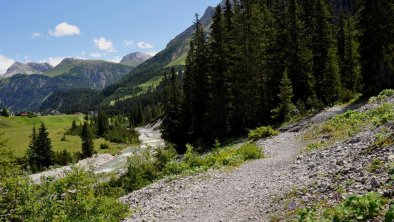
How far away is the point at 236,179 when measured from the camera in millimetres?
20734

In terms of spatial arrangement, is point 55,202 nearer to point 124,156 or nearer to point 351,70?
point 351,70

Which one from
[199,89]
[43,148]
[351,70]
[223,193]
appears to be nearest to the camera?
[223,193]

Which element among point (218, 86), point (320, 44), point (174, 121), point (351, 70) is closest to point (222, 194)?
point (218, 86)

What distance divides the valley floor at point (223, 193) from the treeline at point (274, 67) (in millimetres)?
23120

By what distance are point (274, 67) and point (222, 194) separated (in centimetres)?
3599

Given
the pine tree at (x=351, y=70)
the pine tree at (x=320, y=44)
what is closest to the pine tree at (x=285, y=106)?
the pine tree at (x=320, y=44)

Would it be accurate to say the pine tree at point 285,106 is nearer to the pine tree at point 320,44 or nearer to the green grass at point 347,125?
the green grass at point 347,125

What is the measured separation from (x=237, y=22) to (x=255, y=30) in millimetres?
3104

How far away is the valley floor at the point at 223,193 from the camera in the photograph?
610 inches

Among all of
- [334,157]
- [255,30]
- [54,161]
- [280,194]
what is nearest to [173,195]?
[280,194]

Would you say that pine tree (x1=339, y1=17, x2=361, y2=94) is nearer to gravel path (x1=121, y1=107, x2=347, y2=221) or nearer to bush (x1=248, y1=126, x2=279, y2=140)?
bush (x1=248, y1=126, x2=279, y2=140)

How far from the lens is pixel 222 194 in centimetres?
1833

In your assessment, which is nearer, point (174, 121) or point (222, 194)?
point (222, 194)

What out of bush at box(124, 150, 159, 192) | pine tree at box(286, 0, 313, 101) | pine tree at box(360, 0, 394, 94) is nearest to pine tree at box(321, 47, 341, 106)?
pine tree at box(286, 0, 313, 101)
